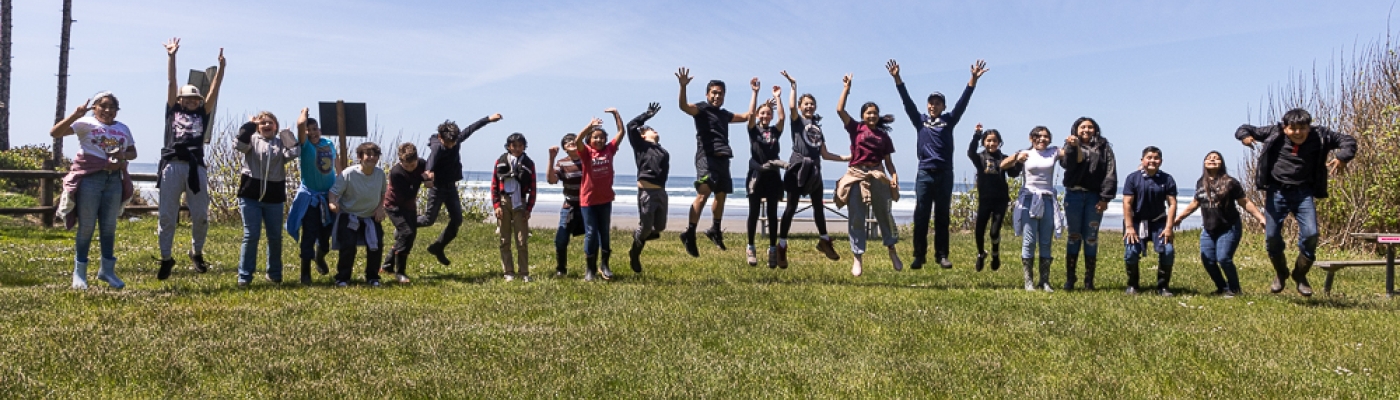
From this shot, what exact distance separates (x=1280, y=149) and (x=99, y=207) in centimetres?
997

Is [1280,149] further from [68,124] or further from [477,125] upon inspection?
[68,124]

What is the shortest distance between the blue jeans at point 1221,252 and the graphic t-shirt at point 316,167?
8.15 metres

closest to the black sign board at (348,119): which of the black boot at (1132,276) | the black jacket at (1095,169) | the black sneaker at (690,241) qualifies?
the black sneaker at (690,241)

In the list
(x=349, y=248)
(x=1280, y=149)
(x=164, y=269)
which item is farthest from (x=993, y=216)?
(x=164, y=269)

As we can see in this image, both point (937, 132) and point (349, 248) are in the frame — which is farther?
point (937, 132)

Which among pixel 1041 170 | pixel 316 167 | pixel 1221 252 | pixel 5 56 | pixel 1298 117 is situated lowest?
pixel 1221 252

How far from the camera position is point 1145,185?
31.4ft

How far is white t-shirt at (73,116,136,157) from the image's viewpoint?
800 centimetres

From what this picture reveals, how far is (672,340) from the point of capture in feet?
20.2

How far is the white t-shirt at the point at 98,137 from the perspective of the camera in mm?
8000

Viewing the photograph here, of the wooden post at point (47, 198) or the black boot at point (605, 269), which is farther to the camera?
the wooden post at point (47, 198)

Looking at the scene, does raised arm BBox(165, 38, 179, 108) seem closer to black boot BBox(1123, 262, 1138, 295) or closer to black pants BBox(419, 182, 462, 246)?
black pants BBox(419, 182, 462, 246)

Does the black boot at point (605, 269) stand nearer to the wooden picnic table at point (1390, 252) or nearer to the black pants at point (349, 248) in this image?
the black pants at point (349, 248)

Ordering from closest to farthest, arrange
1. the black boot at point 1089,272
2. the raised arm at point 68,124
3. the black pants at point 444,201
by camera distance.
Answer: the raised arm at point 68,124 → the black boot at point 1089,272 → the black pants at point 444,201
